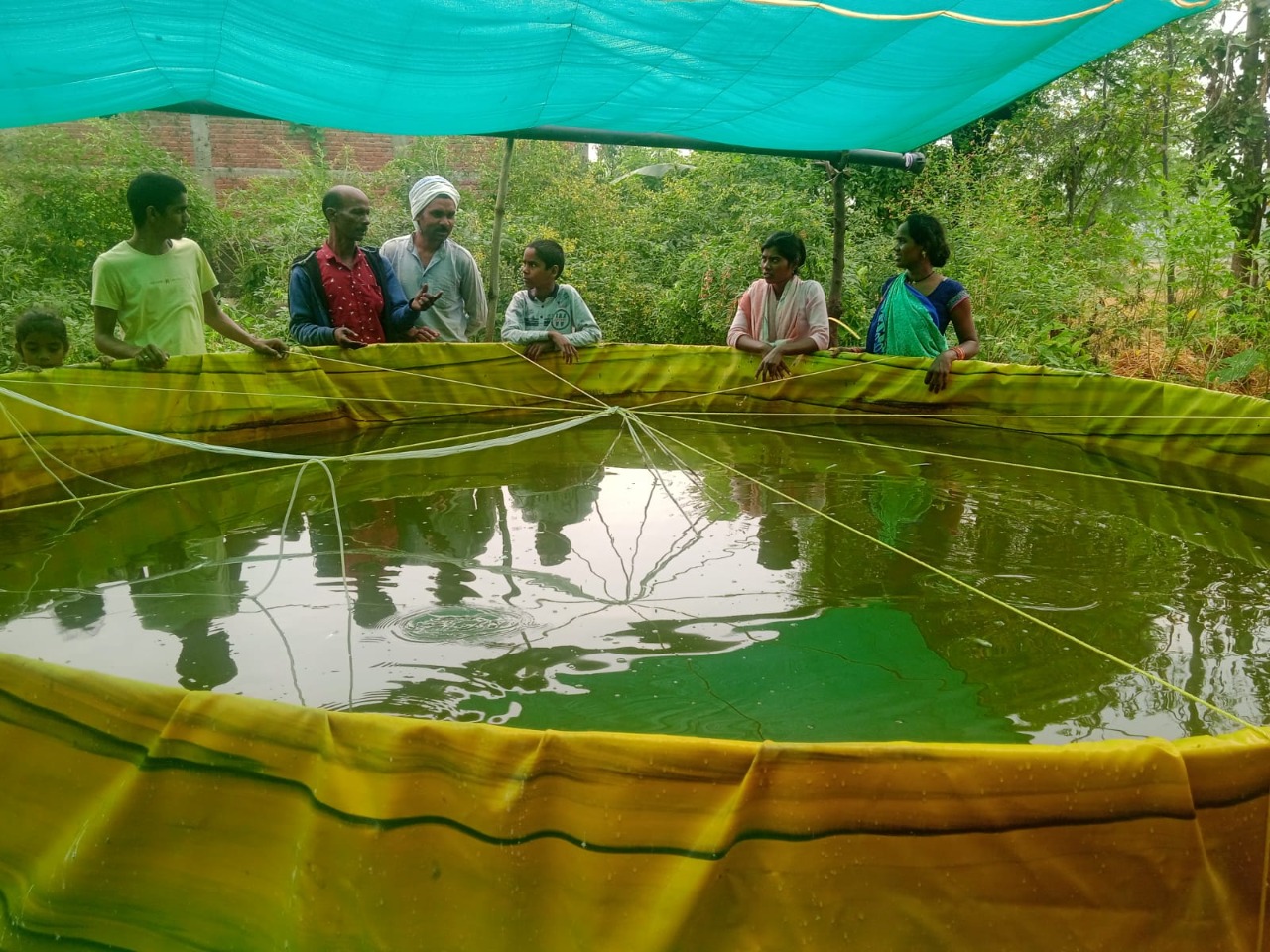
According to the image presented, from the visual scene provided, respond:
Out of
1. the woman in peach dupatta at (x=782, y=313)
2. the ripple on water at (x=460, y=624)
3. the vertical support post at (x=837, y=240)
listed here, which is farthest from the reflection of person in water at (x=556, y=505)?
the vertical support post at (x=837, y=240)

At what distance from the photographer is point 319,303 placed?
456 cm

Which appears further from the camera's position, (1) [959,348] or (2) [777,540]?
(1) [959,348]

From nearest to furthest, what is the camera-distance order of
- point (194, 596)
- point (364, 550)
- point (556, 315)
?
1. point (194, 596)
2. point (364, 550)
3. point (556, 315)

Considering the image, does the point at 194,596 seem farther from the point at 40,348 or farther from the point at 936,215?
the point at 936,215

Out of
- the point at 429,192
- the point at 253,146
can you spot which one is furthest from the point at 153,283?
the point at 253,146

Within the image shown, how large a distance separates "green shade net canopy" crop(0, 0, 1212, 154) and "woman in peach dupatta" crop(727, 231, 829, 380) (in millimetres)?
729

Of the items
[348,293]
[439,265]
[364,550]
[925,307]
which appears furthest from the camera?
[439,265]

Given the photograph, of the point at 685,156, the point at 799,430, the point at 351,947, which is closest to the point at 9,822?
the point at 351,947

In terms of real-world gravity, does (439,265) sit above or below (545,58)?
below

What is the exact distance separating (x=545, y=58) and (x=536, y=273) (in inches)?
47.5

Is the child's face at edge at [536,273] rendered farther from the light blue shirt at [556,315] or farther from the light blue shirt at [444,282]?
the light blue shirt at [444,282]

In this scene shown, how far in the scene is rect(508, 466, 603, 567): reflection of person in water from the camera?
306 centimetres

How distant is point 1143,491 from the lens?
12.2ft

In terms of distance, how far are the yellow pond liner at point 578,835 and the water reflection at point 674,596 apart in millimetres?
781
